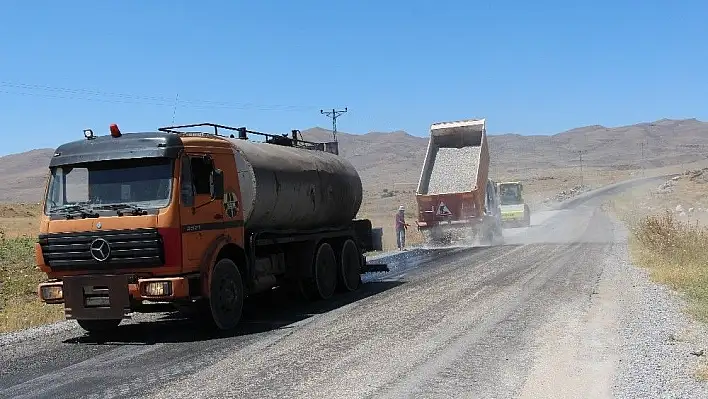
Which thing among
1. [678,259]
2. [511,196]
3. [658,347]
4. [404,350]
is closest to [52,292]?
[404,350]

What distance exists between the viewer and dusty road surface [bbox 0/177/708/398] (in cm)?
714

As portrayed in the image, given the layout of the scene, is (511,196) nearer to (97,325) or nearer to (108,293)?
(97,325)

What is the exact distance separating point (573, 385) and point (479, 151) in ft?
68.5

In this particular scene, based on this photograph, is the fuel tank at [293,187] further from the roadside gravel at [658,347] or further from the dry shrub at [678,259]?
the dry shrub at [678,259]

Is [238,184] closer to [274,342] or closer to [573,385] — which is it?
[274,342]

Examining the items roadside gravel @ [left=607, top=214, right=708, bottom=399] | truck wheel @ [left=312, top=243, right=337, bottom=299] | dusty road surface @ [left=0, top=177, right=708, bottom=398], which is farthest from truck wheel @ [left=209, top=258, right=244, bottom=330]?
roadside gravel @ [left=607, top=214, right=708, bottom=399]

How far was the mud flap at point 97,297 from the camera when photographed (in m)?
9.79

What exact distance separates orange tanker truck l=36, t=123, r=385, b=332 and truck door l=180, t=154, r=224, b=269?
14 millimetres

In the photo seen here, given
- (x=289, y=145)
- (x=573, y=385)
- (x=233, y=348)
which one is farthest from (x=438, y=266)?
(x=573, y=385)

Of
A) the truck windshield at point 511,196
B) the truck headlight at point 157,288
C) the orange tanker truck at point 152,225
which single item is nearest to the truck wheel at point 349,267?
the orange tanker truck at point 152,225

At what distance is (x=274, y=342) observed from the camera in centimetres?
953

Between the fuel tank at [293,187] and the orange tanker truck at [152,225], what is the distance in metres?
0.04

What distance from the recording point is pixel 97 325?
1089 cm

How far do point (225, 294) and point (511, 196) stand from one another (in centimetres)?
3159
